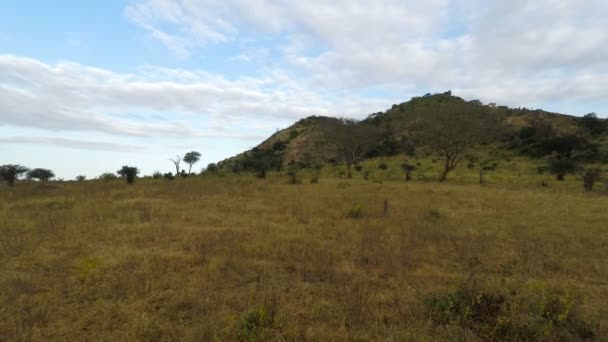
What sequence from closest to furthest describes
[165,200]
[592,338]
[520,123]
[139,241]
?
1. [592,338]
2. [139,241]
3. [165,200]
4. [520,123]

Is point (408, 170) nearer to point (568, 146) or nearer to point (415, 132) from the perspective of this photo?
point (415, 132)

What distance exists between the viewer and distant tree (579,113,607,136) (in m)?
48.9

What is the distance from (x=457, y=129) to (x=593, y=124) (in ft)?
119

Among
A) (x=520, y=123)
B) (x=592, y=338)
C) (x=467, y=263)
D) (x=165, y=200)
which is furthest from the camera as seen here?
(x=520, y=123)

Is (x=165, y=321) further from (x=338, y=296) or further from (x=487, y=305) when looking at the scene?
(x=487, y=305)

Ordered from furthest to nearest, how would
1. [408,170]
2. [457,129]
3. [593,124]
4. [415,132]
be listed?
[593,124], [415,132], [408,170], [457,129]

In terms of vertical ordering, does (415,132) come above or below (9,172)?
above

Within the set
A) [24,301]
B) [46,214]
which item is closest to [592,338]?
[24,301]

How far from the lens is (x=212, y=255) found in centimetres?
690

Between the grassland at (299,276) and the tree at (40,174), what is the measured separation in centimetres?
3294

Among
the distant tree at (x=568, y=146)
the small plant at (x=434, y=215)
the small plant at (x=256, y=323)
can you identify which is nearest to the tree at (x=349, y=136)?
the distant tree at (x=568, y=146)

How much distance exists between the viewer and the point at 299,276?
5.82 m

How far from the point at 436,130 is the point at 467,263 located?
87.9ft

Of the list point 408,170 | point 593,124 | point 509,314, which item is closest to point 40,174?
point 408,170
